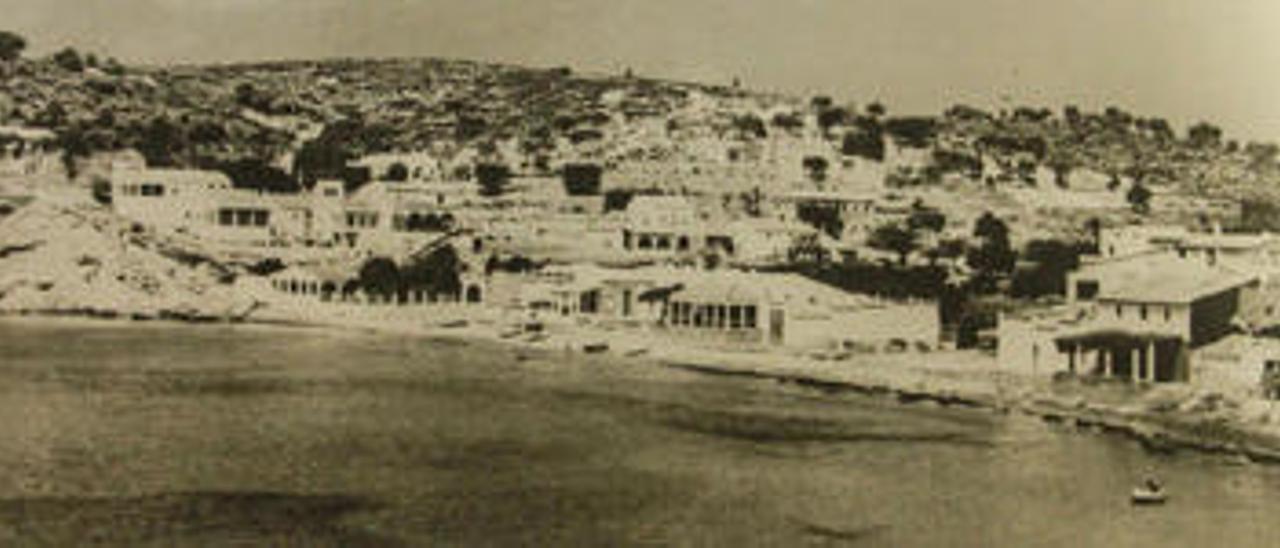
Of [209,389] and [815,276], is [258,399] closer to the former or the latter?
[209,389]

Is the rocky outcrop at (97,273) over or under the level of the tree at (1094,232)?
under

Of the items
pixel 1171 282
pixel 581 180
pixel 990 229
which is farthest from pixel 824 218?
pixel 1171 282

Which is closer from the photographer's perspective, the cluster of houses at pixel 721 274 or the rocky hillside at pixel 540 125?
the cluster of houses at pixel 721 274

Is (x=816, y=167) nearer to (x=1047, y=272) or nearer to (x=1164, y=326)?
(x=1047, y=272)

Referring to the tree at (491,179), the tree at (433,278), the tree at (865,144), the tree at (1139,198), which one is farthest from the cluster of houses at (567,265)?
the tree at (865,144)

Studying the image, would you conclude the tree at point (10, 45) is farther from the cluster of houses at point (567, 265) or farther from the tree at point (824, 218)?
the tree at point (824, 218)

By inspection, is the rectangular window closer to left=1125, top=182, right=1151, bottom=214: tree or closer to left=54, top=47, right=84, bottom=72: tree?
left=1125, top=182, right=1151, bottom=214: tree
